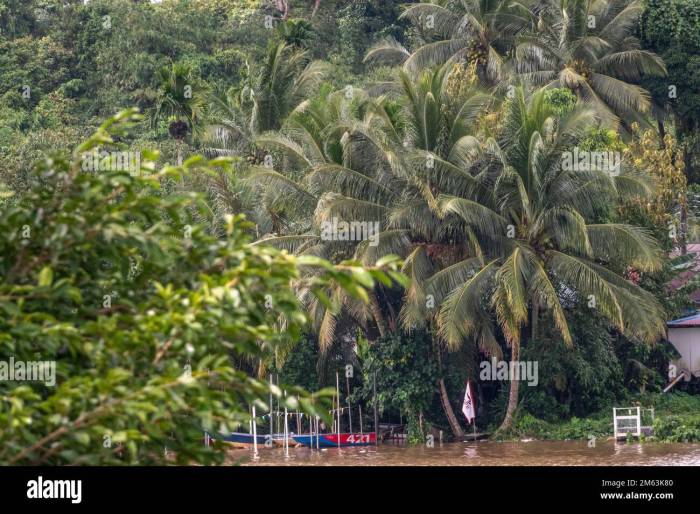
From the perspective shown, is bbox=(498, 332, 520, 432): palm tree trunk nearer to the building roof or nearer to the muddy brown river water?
the muddy brown river water

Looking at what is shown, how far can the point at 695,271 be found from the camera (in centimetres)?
2577

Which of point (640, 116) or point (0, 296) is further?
point (640, 116)

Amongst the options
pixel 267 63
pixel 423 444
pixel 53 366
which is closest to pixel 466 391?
pixel 423 444

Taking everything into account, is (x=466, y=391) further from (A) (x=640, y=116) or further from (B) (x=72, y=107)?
(B) (x=72, y=107)

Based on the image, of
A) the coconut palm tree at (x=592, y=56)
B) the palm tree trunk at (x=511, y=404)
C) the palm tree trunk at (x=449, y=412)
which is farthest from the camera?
the coconut palm tree at (x=592, y=56)

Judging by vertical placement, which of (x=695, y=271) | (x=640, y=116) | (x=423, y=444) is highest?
(x=640, y=116)

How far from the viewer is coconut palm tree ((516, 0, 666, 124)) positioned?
1051 inches

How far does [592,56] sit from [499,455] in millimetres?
11726

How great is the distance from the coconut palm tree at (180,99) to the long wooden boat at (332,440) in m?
7.98

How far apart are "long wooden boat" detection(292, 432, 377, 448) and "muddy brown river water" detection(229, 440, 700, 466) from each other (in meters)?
0.15

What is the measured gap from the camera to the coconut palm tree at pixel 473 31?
2833 centimetres

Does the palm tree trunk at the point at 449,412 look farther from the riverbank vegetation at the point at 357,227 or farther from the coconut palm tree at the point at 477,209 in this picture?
the coconut palm tree at the point at 477,209

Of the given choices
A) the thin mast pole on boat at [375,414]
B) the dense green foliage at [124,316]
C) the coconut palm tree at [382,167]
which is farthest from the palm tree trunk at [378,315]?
the dense green foliage at [124,316]
